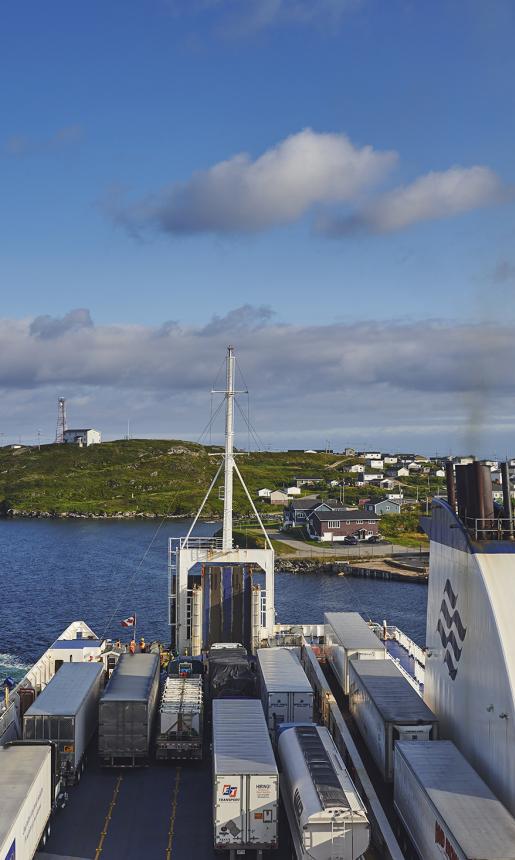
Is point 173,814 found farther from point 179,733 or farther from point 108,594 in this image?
point 108,594

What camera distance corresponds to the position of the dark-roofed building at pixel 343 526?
11738cm

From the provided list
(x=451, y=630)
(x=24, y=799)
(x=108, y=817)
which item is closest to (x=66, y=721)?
(x=108, y=817)

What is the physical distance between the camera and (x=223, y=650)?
30172 millimetres

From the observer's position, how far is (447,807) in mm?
15289

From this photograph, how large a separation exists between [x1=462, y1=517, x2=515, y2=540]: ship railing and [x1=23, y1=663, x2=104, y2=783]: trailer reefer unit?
12456mm

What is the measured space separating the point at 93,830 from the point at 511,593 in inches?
463

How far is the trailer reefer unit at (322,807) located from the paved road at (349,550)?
85.4m

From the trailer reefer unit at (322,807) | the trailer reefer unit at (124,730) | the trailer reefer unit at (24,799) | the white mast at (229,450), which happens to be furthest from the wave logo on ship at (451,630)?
the white mast at (229,450)

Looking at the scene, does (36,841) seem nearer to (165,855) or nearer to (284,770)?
(165,855)

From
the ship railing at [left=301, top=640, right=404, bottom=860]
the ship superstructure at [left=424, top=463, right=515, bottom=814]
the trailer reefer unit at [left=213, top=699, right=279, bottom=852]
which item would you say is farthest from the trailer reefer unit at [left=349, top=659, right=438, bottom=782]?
the trailer reefer unit at [left=213, top=699, right=279, bottom=852]

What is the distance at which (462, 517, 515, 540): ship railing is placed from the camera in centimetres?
1858

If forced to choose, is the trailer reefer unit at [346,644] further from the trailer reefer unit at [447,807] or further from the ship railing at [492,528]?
the ship railing at [492,528]

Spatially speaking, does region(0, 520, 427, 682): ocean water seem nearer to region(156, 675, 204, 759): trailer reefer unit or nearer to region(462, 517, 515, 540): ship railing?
region(156, 675, 204, 759): trailer reefer unit

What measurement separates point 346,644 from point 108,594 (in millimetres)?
55714
